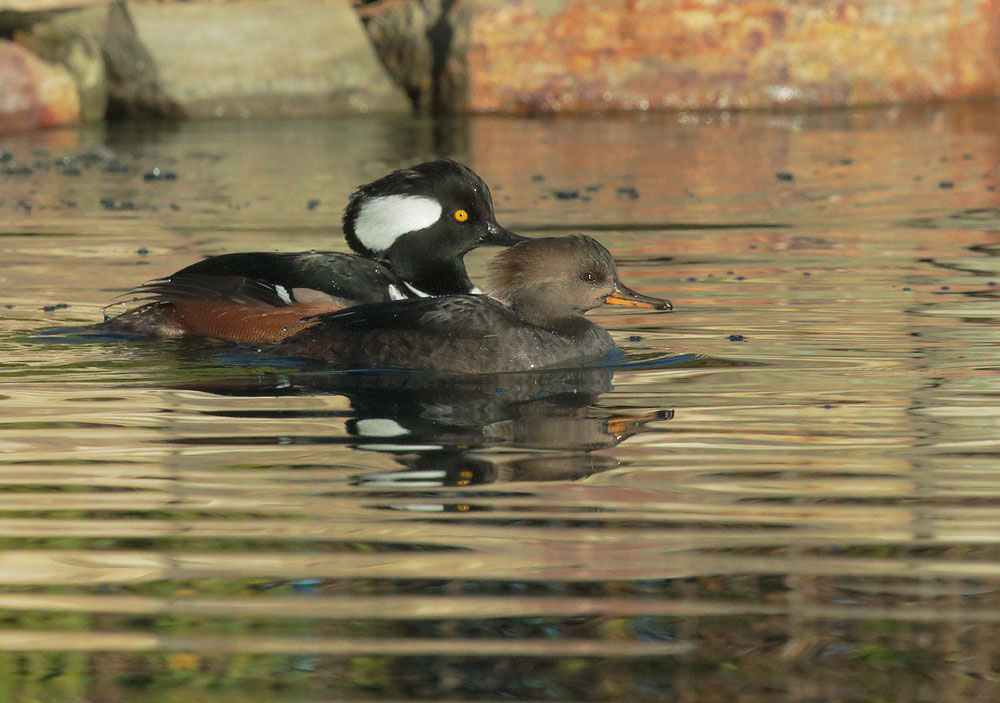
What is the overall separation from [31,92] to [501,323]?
12.7 metres

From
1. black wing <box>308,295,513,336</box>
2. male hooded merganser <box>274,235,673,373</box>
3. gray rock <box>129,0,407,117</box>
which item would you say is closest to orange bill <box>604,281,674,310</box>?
male hooded merganser <box>274,235,673,373</box>

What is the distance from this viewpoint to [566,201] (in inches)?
474

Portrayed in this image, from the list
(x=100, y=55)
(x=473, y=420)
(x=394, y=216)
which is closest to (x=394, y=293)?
(x=394, y=216)

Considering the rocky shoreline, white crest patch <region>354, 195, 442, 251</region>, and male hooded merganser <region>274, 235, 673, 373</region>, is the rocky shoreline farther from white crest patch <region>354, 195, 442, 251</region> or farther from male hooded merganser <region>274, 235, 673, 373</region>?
male hooded merganser <region>274, 235, 673, 373</region>

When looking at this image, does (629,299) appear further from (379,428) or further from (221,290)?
(379,428)

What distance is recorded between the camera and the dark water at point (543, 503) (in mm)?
3090

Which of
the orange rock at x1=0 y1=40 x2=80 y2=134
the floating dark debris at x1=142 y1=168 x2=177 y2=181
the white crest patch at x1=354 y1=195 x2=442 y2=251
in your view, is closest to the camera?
the white crest patch at x1=354 y1=195 x2=442 y2=251

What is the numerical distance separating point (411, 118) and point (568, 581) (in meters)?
15.6

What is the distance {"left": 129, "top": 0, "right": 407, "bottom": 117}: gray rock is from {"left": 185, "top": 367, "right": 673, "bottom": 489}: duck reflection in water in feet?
42.6

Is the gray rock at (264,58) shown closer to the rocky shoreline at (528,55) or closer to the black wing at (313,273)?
the rocky shoreline at (528,55)

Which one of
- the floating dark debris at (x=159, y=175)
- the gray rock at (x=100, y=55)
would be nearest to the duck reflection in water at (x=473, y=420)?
the floating dark debris at (x=159, y=175)

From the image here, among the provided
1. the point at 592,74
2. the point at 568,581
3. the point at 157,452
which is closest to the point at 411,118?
the point at 592,74

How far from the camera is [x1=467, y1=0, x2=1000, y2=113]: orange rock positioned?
18.7 metres

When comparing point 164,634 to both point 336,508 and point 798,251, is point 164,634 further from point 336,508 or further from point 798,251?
point 798,251
